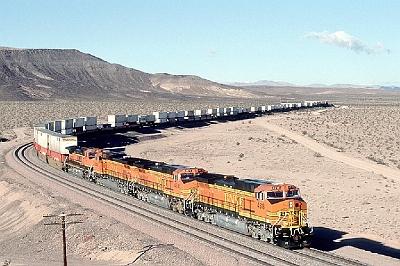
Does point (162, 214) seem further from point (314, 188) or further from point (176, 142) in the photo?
point (176, 142)

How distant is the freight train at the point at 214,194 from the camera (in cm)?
2517

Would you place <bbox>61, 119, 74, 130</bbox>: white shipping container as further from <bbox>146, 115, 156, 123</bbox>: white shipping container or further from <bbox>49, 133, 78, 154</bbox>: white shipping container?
<bbox>49, 133, 78, 154</bbox>: white shipping container

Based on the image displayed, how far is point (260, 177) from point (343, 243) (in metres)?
20.3

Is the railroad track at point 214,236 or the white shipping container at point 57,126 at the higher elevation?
the white shipping container at point 57,126

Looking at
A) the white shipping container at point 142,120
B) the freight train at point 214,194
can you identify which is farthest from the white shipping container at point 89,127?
the freight train at point 214,194

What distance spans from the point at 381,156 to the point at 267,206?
3864cm

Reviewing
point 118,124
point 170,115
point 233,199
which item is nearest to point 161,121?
point 170,115

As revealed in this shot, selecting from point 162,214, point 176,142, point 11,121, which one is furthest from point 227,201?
point 11,121

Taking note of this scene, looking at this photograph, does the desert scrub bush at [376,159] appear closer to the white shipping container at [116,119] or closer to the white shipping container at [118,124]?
the white shipping container at [118,124]

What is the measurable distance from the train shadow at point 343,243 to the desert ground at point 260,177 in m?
0.05

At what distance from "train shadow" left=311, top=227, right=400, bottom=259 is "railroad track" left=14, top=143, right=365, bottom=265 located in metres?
2.59

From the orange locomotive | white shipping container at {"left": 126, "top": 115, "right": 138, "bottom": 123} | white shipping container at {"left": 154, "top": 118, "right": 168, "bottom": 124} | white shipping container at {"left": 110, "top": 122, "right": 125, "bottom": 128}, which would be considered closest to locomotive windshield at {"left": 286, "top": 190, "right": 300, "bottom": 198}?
the orange locomotive

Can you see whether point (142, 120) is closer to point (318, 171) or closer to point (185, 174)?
point (318, 171)

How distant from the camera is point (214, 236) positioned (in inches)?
1062
